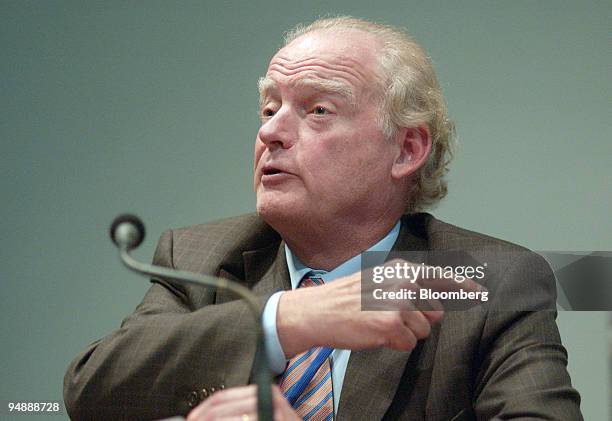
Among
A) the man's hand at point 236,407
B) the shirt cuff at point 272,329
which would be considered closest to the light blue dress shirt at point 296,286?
the shirt cuff at point 272,329

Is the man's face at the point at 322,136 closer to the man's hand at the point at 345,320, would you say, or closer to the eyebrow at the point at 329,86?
the eyebrow at the point at 329,86

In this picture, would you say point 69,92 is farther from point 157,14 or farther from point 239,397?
point 239,397

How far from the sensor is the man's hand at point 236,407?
1078mm

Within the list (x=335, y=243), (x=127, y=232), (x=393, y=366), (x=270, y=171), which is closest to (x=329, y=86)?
(x=270, y=171)

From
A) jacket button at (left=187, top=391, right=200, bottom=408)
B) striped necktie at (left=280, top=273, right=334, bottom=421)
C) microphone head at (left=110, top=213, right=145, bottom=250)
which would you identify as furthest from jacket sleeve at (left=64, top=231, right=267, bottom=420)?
microphone head at (left=110, top=213, right=145, bottom=250)

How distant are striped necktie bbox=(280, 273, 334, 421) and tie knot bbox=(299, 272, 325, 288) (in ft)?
0.60

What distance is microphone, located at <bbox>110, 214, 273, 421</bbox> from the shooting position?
103 centimetres

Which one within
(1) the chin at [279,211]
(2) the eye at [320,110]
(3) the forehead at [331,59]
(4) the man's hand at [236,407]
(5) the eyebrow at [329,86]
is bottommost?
(4) the man's hand at [236,407]

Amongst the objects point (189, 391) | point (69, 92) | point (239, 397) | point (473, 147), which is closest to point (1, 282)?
point (69, 92)

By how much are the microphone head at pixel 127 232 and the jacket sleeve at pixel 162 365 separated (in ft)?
1.25

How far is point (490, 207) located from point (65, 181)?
988mm

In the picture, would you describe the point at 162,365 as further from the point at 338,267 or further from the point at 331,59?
the point at 331,59

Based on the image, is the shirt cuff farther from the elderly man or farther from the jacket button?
the jacket button

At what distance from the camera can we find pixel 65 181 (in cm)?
230
